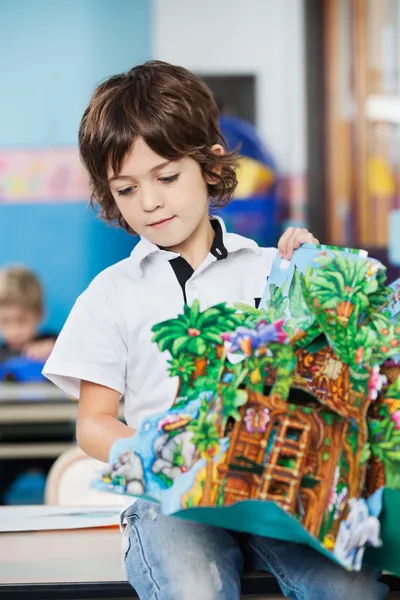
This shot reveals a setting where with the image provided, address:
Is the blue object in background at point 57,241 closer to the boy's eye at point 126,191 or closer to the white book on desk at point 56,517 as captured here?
the white book on desk at point 56,517

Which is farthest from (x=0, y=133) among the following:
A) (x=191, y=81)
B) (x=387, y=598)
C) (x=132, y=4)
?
(x=387, y=598)

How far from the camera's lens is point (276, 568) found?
48.4 inches

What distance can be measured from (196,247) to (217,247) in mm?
34

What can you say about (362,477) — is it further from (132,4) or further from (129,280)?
(132,4)

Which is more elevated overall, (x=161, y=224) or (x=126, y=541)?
(x=161, y=224)

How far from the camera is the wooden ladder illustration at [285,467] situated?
100cm

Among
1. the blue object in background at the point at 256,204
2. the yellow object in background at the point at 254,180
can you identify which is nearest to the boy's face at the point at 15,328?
the blue object in background at the point at 256,204

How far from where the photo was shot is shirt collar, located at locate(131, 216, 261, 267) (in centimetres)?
147

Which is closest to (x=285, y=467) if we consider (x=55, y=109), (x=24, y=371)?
(x=24, y=371)

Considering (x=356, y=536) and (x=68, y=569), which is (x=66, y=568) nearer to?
(x=68, y=569)

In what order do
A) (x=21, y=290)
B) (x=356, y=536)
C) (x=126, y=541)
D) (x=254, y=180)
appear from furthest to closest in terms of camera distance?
(x=254, y=180), (x=21, y=290), (x=126, y=541), (x=356, y=536)

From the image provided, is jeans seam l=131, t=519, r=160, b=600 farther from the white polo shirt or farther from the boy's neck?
the boy's neck

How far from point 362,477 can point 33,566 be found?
536mm

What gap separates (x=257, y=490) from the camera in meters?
1.01
